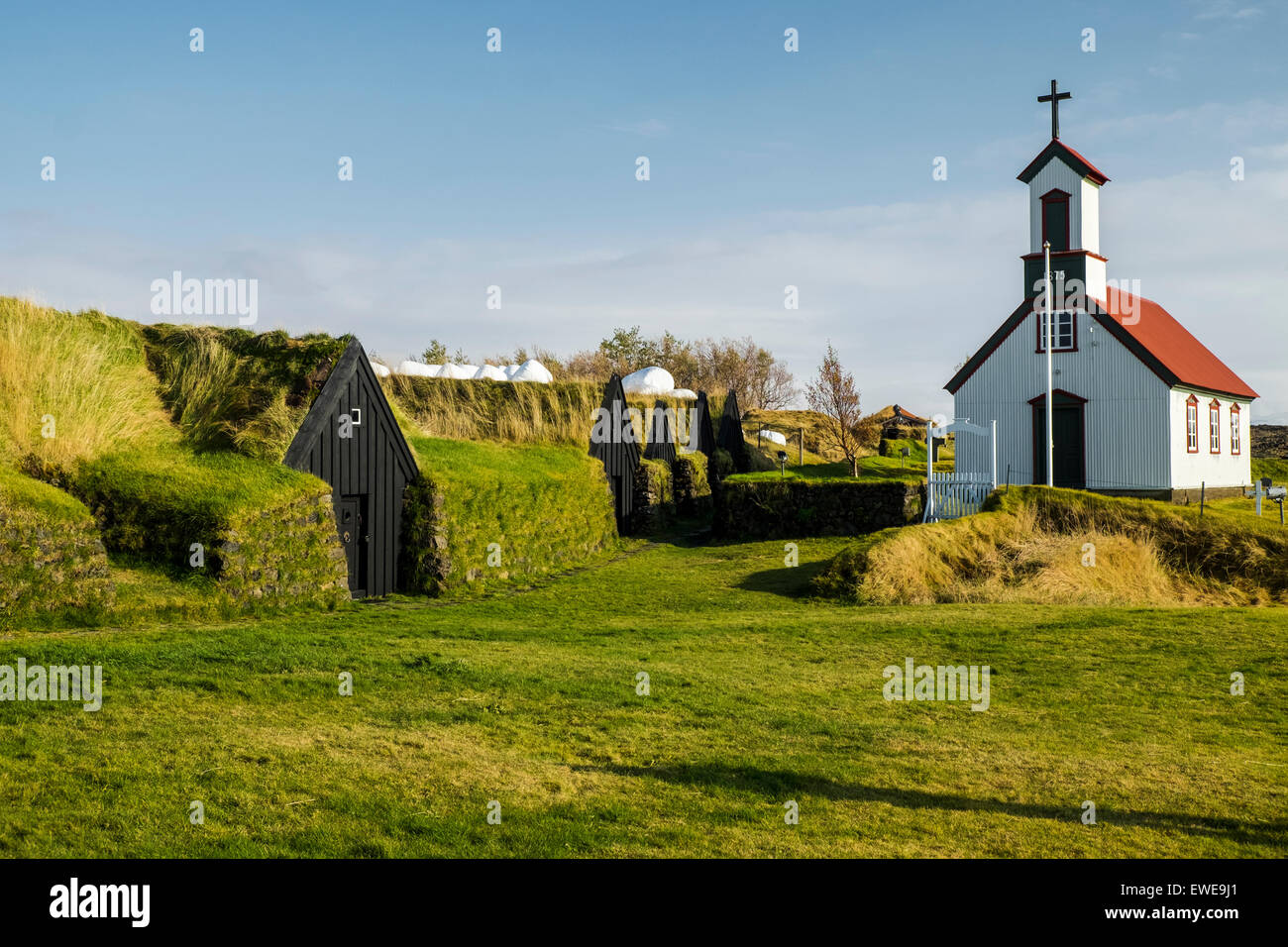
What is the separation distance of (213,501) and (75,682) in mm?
5445

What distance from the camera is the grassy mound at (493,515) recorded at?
18219mm

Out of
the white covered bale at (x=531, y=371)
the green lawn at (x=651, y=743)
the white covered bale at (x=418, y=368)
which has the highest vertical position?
the white covered bale at (x=531, y=371)

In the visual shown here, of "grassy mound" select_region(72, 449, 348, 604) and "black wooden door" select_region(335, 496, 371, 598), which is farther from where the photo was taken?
"black wooden door" select_region(335, 496, 371, 598)

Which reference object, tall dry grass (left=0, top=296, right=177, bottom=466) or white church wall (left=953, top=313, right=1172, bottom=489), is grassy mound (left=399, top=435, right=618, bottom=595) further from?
white church wall (left=953, top=313, right=1172, bottom=489)

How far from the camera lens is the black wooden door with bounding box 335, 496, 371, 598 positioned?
17.3 metres

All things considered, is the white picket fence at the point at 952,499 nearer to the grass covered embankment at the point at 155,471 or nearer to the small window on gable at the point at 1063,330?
the small window on gable at the point at 1063,330

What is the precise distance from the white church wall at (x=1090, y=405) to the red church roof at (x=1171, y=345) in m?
0.85

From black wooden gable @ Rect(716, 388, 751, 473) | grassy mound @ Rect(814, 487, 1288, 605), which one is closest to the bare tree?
black wooden gable @ Rect(716, 388, 751, 473)

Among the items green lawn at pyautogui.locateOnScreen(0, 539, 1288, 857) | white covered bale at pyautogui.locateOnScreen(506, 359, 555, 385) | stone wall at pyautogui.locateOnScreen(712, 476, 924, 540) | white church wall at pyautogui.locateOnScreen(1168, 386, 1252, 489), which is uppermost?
white covered bale at pyautogui.locateOnScreen(506, 359, 555, 385)

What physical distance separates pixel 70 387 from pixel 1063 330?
97.0 feet

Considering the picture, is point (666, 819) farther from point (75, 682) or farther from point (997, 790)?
point (75, 682)

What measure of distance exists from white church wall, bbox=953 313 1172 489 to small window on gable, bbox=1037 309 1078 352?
0.19 m

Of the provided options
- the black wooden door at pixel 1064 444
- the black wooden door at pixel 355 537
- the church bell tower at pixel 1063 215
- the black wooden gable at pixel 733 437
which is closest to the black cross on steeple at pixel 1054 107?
the church bell tower at pixel 1063 215
